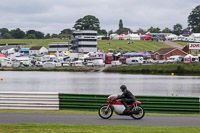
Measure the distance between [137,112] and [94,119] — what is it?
80.8 inches

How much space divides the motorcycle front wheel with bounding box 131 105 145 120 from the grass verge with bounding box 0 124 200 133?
2.17 m

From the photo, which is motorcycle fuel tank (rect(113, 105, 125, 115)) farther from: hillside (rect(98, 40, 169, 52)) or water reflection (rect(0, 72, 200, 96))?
hillside (rect(98, 40, 169, 52))

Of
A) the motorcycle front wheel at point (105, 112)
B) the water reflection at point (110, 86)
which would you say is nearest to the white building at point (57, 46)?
the water reflection at point (110, 86)

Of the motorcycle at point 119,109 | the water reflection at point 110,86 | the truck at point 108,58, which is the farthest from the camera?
the truck at point 108,58

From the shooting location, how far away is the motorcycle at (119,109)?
19203 mm

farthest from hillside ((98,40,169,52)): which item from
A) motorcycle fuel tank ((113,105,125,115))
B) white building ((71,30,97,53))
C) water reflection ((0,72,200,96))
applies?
motorcycle fuel tank ((113,105,125,115))

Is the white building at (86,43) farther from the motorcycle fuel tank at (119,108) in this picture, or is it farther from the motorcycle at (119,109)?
the motorcycle fuel tank at (119,108)

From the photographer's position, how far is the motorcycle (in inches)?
756

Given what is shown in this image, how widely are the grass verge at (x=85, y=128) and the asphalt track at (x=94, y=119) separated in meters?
1.27

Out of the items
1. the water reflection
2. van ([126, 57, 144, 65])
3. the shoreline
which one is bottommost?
the water reflection

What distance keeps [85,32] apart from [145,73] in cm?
9030

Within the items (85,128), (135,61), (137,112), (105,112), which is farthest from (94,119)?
(135,61)

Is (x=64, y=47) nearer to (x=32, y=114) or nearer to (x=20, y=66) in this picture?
(x=20, y=66)

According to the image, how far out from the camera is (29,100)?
22.9 meters
